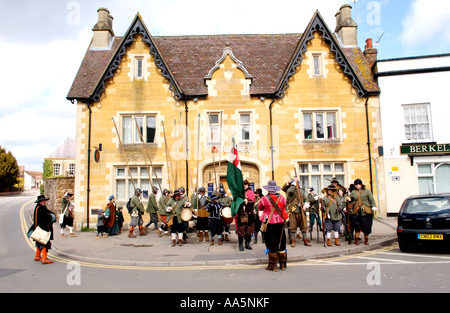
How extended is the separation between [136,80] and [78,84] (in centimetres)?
311

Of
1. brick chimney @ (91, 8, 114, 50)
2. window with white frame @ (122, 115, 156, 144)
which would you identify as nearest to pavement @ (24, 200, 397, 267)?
window with white frame @ (122, 115, 156, 144)

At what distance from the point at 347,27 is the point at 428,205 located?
1343 cm

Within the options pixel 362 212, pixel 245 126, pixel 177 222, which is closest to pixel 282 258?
pixel 362 212

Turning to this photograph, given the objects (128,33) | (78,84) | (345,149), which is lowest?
(345,149)

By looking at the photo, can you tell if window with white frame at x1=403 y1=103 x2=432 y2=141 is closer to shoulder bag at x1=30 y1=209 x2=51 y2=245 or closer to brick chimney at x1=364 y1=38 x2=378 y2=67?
brick chimney at x1=364 y1=38 x2=378 y2=67

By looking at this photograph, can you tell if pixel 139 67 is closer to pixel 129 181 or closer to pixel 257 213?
pixel 129 181

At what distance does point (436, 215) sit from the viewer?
8.62 meters

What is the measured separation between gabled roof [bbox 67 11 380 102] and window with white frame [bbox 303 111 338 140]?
1.83m

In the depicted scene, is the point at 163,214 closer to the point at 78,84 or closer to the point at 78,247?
the point at 78,247

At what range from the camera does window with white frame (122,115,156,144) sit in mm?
16234

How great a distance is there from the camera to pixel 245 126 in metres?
16.3

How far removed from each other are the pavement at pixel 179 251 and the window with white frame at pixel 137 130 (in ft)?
16.8

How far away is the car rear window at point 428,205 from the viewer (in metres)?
8.80
